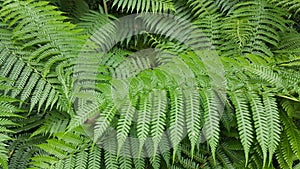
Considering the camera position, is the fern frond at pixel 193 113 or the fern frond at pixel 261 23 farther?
the fern frond at pixel 261 23

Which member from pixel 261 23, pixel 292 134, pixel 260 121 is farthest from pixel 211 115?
pixel 261 23

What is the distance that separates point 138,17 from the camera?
2330mm

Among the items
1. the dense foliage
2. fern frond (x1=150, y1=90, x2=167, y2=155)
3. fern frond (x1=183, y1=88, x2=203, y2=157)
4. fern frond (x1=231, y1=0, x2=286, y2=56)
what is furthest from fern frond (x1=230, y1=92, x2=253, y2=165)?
fern frond (x1=231, y1=0, x2=286, y2=56)

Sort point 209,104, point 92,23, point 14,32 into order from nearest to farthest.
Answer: point 209,104 < point 14,32 < point 92,23

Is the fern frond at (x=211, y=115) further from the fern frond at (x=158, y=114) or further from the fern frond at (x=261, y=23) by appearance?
the fern frond at (x=261, y=23)

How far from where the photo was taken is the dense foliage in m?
1.59

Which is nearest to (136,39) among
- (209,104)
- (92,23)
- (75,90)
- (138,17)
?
(138,17)

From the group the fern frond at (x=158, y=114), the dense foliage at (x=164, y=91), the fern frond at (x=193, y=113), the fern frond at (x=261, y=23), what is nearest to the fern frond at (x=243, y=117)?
the dense foliage at (x=164, y=91)

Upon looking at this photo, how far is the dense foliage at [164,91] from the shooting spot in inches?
62.5

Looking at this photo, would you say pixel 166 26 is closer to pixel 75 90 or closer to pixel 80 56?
pixel 80 56

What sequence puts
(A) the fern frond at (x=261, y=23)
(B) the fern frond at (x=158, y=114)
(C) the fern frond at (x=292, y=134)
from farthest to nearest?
Answer: (A) the fern frond at (x=261, y=23)
(C) the fern frond at (x=292, y=134)
(B) the fern frond at (x=158, y=114)

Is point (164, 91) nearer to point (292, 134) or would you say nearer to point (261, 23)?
point (292, 134)

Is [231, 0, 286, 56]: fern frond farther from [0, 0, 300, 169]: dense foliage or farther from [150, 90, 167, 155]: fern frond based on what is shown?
[150, 90, 167, 155]: fern frond

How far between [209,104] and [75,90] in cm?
63
